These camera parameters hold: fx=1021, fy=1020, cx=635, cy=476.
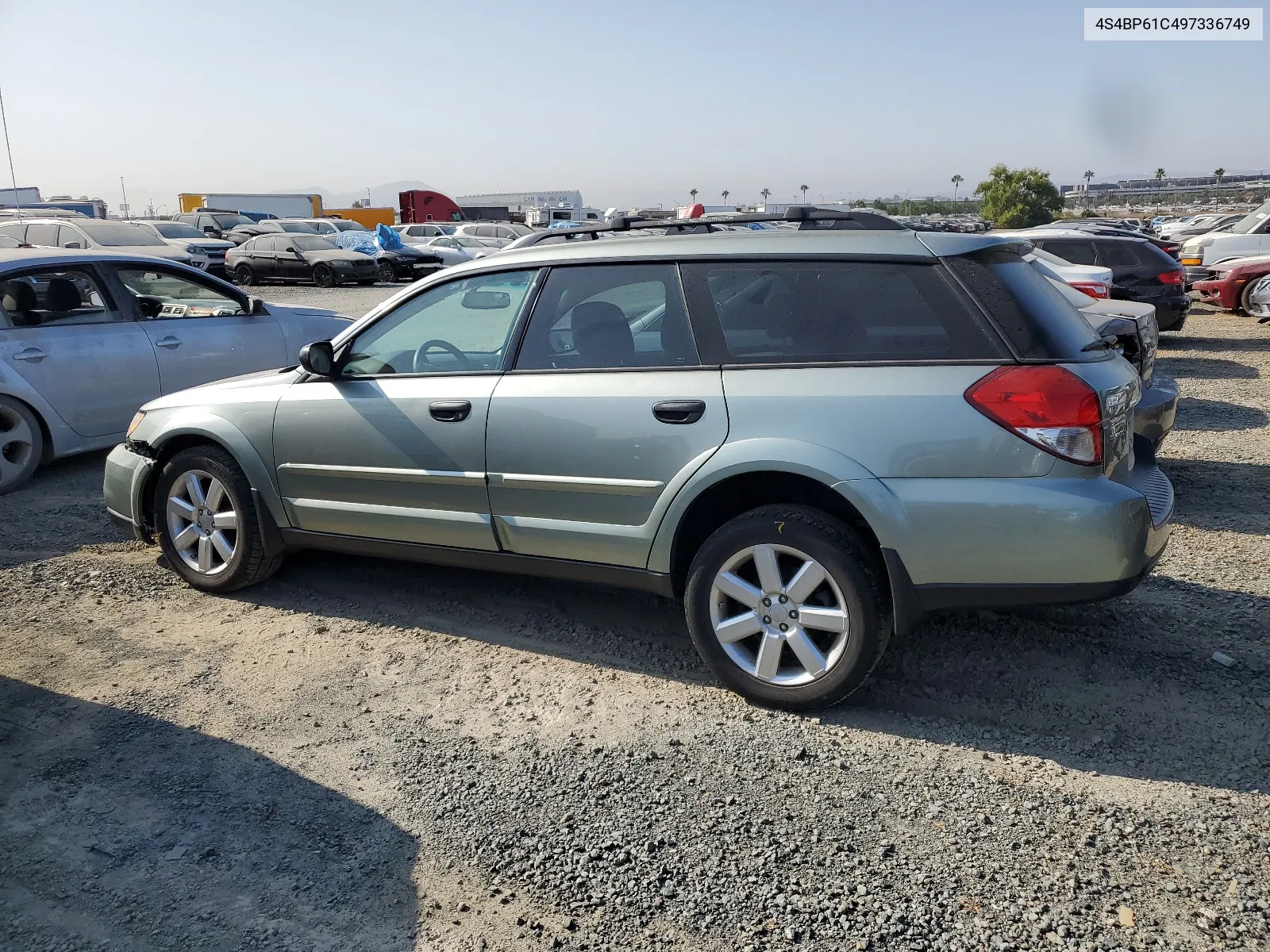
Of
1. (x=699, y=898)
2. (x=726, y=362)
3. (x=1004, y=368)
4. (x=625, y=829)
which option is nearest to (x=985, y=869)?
(x=699, y=898)

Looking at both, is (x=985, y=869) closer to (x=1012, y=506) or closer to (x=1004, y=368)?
(x=1012, y=506)

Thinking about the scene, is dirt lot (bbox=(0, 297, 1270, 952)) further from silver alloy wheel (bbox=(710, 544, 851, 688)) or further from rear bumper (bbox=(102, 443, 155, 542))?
rear bumper (bbox=(102, 443, 155, 542))

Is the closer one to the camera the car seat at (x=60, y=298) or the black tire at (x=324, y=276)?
the car seat at (x=60, y=298)

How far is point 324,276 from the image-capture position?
28562 mm

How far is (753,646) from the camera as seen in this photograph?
13.0 ft

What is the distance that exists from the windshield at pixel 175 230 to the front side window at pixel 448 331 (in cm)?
2838

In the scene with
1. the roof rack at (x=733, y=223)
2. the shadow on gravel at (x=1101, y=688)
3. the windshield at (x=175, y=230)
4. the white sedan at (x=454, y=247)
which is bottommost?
the shadow on gravel at (x=1101, y=688)

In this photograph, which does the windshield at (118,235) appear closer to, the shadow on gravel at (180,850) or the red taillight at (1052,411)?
the shadow on gravel at (180,850)

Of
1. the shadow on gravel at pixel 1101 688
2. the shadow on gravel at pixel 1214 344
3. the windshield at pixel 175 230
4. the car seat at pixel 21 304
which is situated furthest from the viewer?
the windshield at pixel 175 230

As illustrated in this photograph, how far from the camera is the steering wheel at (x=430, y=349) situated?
15.1ft

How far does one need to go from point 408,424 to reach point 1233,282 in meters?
16.7

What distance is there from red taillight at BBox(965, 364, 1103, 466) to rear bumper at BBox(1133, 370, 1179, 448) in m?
2.60

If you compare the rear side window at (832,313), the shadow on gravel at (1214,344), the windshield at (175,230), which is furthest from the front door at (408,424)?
the windshield at (175,230)

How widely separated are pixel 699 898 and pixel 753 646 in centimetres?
125
